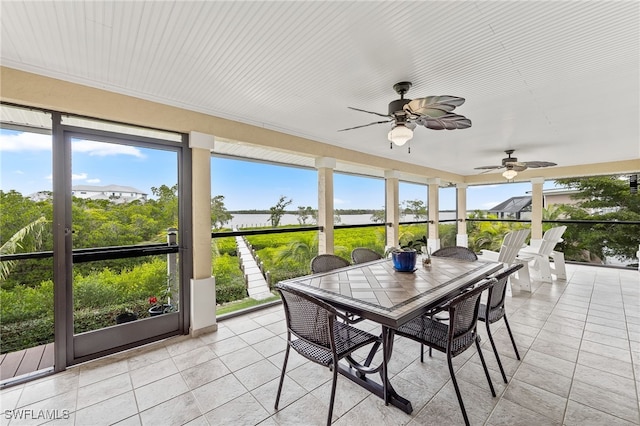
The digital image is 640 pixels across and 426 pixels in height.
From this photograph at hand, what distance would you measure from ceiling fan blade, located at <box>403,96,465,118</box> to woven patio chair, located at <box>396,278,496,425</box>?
1.39m

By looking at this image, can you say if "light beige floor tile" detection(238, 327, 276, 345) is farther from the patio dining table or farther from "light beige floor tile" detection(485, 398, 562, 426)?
"light beige floor tile" detection(485, 398, 562, 426)

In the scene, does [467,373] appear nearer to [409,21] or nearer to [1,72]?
[409,21]

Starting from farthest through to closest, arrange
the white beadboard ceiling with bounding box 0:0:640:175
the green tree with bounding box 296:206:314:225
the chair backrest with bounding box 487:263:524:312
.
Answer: the green tree with bounding box 296:206:314:225 < the chair backrest with bounding box 487:263:524:312 < the white beadboard ceiling with bounding box 0:0:640:175

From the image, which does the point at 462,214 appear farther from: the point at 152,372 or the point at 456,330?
the point at 152,372

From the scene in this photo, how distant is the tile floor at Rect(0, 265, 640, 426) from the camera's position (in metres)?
1.81

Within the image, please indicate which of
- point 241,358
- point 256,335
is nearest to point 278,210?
point 256,335

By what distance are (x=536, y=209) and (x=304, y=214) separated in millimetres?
6229

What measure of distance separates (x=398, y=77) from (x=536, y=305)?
379 cm

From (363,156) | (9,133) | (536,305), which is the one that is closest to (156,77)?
(9,133)

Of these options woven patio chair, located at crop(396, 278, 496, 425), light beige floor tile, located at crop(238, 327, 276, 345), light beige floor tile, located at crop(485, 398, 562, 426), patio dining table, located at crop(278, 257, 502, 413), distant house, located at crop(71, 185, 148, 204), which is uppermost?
distant house, located at crop(71, 185, 148, 204)

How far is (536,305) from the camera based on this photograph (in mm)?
3830

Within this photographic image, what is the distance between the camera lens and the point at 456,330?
189 cm

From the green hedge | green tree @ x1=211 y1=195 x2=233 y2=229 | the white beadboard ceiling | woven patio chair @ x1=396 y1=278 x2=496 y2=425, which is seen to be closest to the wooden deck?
the green hedge

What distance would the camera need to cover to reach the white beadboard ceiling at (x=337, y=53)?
62.2 inches
